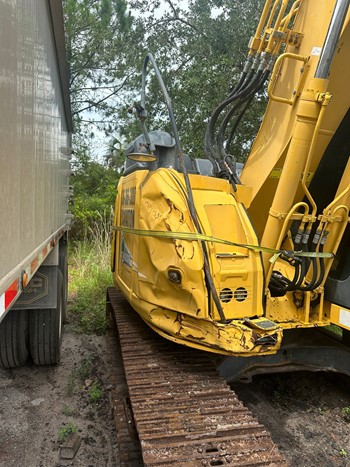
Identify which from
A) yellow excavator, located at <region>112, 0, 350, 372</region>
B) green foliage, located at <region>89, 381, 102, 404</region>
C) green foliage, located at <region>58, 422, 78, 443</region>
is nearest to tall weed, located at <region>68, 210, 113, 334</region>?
green foliage, located at <region>89, 381, 102, 404</region>

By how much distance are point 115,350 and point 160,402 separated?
7.06 feet

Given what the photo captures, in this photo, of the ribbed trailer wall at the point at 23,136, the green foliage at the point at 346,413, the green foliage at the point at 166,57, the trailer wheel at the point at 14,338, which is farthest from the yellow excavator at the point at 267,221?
the green foliage at the point at 166,57

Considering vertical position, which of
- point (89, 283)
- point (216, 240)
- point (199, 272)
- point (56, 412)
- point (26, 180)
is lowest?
point (89, 283)

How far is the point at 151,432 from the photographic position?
2.17 metres

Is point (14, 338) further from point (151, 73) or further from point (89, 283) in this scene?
point (151, 73)

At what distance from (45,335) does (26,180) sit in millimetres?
2407

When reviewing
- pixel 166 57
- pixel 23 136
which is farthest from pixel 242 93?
pixel 166 57

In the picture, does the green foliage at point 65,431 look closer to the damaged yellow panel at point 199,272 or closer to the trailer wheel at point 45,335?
the trailer wheel at point 45,335

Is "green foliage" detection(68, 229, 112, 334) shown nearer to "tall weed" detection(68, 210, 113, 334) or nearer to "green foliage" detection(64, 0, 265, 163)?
"tall weed" detection(68, 210, 113, 334)

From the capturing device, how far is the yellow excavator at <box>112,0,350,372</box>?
280 cm

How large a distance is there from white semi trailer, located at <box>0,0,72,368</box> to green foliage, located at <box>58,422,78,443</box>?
3.39ft

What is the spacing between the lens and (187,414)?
236 cm

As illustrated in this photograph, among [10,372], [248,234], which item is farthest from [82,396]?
[248,234]

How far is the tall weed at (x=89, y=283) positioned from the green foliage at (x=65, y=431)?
2.30 meters
